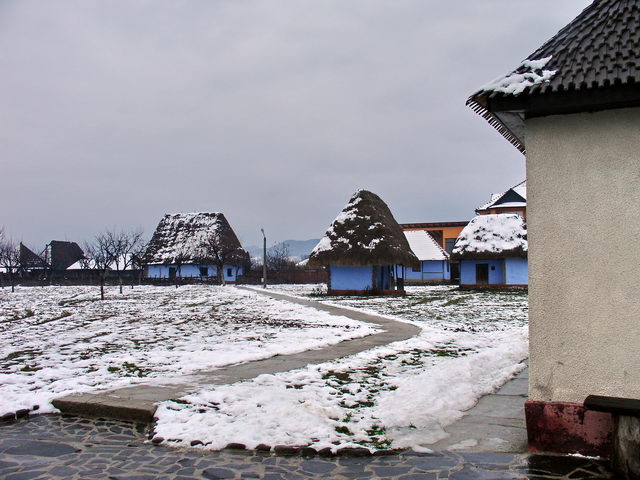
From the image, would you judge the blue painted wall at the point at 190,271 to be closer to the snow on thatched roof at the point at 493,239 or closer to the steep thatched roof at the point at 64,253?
the steep thatched roof at the point at 64,253

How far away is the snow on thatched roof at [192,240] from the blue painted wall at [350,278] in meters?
25.1

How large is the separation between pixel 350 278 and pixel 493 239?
38.2ft

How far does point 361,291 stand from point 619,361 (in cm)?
2829

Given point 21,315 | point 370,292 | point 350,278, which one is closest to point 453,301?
point 370,292

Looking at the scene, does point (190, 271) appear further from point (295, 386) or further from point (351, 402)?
point (351, 402)

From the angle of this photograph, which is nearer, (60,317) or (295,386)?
(295,386)

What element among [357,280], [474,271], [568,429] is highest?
[474,271]

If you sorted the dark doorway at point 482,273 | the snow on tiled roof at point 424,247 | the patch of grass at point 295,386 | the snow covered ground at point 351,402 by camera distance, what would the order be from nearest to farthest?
the snow covered ground at point 351,402, the patch of grass at point 295,386, the dark doorway at point 482,273, the snow on tiled roof at point 424,247

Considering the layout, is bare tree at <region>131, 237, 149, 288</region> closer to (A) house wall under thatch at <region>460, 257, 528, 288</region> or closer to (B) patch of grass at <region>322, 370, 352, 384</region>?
(A) house wall under thatch at <region>460, 257, 528, 288</region>

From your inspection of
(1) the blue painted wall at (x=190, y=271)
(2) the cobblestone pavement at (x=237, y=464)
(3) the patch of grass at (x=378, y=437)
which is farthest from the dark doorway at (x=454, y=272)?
(2) the cobblestone pavement at (x=237, y=464)

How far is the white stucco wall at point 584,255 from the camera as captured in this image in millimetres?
4461

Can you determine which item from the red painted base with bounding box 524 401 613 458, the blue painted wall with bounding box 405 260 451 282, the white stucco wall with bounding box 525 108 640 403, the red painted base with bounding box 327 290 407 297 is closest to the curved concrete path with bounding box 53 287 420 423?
the red painted base with bounding box 524 401 613 458

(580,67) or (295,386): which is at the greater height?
(580,67)

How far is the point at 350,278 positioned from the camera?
1299 inches
